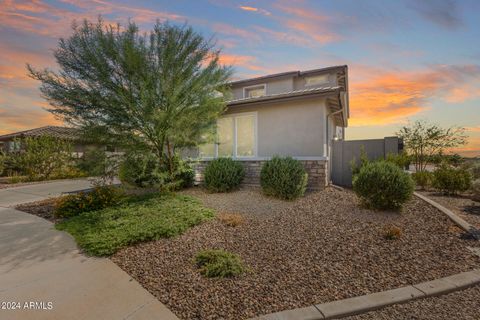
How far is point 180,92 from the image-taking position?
6.64 metres

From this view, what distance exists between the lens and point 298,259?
11.6 feet

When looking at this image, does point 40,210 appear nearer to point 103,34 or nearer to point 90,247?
point 90,247

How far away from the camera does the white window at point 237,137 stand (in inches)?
368

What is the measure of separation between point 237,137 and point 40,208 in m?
7.04

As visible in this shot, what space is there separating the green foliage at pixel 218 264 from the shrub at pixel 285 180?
3.81 m

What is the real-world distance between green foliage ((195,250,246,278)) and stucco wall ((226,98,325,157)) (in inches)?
233

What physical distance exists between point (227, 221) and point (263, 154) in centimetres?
454

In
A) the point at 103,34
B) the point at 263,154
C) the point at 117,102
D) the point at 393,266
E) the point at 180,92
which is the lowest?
the point at 393,266

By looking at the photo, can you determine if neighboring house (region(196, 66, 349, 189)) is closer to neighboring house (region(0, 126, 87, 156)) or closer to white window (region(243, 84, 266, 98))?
white window (region(243, 84, 266, 98))

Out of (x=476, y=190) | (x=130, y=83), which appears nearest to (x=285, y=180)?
(x=130, y=83)

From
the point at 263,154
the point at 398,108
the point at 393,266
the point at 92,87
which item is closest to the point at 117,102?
the point at 92,87

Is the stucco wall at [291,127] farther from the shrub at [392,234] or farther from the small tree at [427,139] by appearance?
the small tree at [427,139]

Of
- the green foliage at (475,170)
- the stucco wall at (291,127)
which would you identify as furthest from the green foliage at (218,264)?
the green foliage at (475,170)

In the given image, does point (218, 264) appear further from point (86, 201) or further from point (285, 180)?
point (86, 201)
